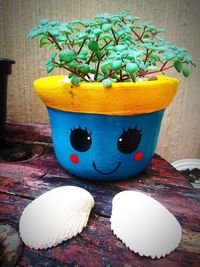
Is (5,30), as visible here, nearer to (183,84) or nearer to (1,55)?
(1,55)

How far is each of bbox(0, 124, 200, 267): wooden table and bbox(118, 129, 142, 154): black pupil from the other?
0.09 metres

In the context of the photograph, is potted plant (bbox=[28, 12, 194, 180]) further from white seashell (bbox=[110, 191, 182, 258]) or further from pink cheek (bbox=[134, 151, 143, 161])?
white seashell (bbox=[110, 191, 182, 258])

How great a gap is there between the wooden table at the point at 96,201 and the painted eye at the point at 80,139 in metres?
0.09

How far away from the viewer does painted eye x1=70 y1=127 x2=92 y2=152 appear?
49 cm

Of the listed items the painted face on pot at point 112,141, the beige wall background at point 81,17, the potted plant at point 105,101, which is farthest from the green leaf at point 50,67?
the beige wall background at point 81,17

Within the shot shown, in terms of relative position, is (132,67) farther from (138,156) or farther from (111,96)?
(138,156)

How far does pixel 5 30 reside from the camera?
925 mm

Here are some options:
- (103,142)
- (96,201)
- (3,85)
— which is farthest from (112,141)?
(3,85)

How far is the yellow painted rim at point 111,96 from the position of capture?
44cm

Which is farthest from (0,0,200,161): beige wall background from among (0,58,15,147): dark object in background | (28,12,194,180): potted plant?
(28,12,194,180): potted plant

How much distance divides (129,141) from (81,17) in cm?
62

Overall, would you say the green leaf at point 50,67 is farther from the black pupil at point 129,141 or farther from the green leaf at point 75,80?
the black pupil at point 129,141

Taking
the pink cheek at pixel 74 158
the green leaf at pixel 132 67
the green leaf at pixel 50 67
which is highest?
the green leaf at pixel 132 67

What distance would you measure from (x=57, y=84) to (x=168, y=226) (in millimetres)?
325
